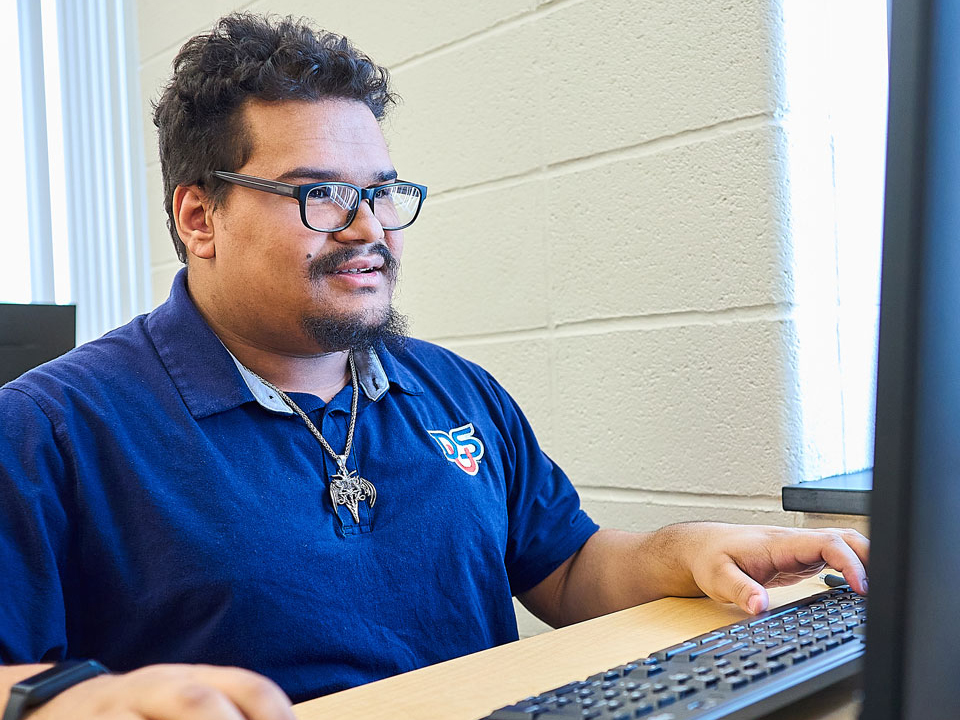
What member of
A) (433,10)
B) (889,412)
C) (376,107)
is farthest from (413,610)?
(433,10)

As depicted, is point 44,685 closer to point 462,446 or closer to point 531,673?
point 531,673

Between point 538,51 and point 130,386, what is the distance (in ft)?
3.18

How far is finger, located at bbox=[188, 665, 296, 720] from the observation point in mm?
517

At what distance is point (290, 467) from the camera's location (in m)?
1.08

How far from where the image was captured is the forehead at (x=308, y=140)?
127 cm

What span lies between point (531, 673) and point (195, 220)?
2.79 ft

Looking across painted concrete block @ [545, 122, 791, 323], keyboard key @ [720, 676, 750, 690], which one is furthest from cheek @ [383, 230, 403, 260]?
keyboard key @ [720, 676, 750, 690]

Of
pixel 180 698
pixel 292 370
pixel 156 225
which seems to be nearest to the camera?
pixel 180 698

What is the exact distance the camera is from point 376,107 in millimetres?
1462

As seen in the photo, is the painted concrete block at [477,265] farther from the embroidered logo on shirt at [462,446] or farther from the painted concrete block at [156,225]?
the painted concrete block at [156,225]

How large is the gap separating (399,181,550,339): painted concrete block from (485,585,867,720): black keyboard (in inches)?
40.1

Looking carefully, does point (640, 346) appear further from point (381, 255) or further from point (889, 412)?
point (889, 412)

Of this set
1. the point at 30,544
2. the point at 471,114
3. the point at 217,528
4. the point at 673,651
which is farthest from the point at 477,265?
the point at 673,651

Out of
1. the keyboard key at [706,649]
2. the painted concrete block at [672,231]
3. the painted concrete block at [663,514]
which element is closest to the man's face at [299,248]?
the painted concrete block at [672,231]
